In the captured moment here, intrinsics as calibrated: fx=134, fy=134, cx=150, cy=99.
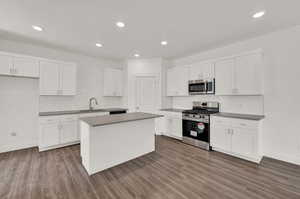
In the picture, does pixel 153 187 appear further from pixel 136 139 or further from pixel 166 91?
pixel 166 91

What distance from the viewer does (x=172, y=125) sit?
4.51 metres

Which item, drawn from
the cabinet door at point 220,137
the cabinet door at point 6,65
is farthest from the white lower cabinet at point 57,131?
the cabinet door at point 220,137

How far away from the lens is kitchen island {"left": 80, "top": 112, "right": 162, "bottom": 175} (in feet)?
7.97

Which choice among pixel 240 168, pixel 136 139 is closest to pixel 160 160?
pixel 136 139

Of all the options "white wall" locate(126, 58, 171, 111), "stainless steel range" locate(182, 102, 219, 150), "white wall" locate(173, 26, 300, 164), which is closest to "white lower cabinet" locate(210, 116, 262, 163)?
"stainless steel range" locate(182, 102, 219, 150)

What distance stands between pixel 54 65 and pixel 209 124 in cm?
460

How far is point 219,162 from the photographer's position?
289cm

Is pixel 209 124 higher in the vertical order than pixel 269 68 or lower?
lower

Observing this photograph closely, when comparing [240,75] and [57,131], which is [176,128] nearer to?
[240,75]

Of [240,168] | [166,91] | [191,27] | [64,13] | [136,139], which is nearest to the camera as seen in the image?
[64,13]

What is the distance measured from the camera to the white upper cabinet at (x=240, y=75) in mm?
3069

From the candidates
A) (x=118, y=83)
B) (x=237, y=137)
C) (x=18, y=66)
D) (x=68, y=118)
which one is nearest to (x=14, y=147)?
(x=68, y=118)

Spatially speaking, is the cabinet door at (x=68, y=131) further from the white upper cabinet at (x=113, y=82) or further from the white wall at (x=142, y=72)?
the white wall at (x=142, y=72)

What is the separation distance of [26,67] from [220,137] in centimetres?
522
